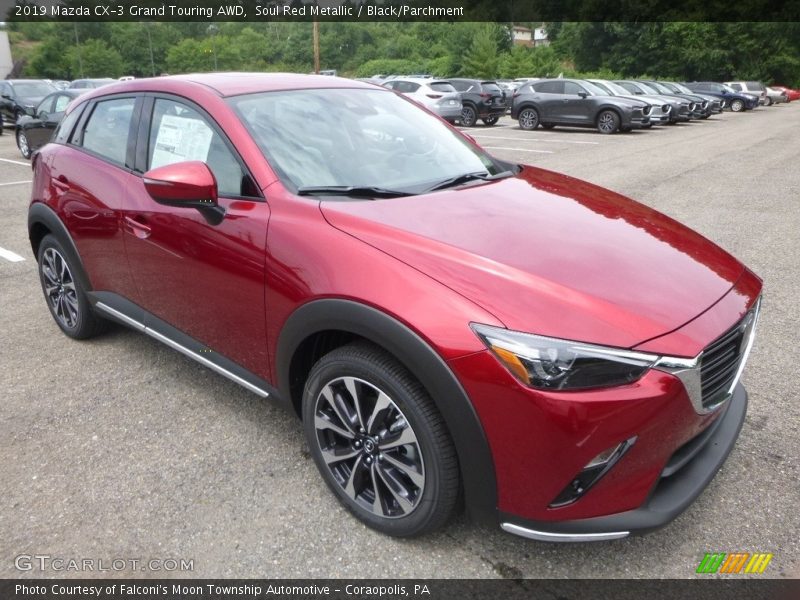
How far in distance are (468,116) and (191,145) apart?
18.7m

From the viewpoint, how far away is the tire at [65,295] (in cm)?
382

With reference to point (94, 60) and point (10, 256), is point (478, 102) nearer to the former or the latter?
point (10, 256)

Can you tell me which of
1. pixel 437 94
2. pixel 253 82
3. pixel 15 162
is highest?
pixel 253 82

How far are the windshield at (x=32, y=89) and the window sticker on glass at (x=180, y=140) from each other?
1860 cm

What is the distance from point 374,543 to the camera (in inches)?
91.2

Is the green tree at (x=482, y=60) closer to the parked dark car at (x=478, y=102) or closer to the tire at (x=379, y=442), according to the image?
the parked dark car at (x=478, y=102)

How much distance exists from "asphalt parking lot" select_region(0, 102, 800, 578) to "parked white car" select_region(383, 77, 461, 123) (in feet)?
50.6

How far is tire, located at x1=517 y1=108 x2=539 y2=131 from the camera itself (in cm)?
1980

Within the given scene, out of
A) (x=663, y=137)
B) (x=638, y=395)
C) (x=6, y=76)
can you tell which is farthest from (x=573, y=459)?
(x=6, y=76)

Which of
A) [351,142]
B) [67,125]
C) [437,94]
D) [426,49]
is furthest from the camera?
[426,49]

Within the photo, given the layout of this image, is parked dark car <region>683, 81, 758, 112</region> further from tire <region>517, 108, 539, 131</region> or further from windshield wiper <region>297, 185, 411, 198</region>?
windshield wiper <region>297, 185, 411, 198</region>

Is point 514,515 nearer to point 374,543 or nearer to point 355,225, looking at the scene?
point 374,543

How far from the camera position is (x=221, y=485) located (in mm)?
2641

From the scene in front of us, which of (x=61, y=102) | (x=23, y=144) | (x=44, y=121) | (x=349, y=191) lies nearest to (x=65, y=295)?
(x=349, y=191)
